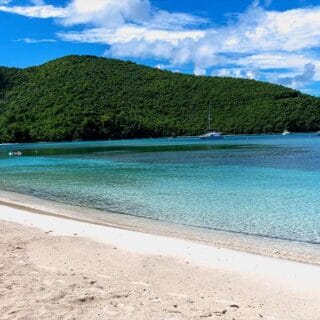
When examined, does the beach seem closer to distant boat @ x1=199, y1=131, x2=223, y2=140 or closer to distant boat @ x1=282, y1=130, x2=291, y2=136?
distant boat @ x1=199, y1=131, x2=223, y2=140

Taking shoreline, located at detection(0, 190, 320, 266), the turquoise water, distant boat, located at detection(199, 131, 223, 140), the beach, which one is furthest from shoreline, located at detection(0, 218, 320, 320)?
distant boat, located at detection(199, 131, 223, 140)

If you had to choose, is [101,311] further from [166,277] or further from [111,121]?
[111,121]

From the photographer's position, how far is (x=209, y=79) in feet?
490

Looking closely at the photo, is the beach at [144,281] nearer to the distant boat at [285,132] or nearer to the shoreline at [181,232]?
the shoreline at [181,232]

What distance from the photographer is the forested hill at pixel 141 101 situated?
127 metres

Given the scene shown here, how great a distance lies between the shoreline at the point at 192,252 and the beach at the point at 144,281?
18 mm

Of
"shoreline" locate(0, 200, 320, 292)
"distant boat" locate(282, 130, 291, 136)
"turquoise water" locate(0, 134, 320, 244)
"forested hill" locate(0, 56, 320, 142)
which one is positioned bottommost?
"turquoise water" locate(0, 134, 320, 244)

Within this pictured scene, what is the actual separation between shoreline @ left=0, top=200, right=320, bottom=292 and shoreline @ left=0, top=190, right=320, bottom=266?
1.41 ft

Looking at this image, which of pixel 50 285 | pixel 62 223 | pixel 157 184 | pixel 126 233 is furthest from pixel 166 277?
pixel 157 184

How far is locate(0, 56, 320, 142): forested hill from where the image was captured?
127m

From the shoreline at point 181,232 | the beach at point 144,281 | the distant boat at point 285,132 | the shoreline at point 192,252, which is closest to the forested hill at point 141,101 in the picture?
the distant boat at point 285,132

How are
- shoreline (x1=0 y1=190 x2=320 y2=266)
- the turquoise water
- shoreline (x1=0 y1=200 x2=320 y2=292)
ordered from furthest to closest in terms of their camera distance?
1. the turquoise water
2. shoreline (x1=0 y1=190 x2=320 y2=266)
3. shoreline (x1=0 y1=200 x2=320 y2=292)

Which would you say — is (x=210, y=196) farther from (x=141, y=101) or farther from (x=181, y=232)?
(x=141, y=101)

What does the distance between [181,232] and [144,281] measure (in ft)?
16.4
